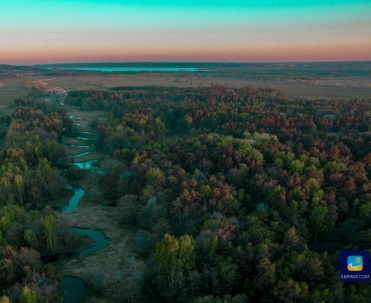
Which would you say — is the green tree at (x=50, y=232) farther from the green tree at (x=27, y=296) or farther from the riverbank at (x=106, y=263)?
the green tree at (x=27, y=296)

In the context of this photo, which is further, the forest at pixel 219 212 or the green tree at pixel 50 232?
the green tree at pixel 50 232

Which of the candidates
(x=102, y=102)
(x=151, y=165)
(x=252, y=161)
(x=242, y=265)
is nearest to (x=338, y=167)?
(x=252, y=161)

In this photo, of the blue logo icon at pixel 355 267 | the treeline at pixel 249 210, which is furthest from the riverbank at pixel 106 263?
the blue logo icon at pixel 355 267

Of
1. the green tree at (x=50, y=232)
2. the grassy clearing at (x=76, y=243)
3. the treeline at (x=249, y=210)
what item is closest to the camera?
the treeline at (x=249, y=210)

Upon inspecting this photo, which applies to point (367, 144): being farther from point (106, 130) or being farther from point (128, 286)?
Answer: point (106, 130)

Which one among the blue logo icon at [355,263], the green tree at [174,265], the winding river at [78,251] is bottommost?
the winding river at [78,251]

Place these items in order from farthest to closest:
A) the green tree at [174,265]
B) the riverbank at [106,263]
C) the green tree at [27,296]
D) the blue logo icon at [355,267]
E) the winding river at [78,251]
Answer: the riverbank at [106,263] → the winding river at [78,251] → the green tree at [174,265] → the blue logo icon at [355,267] → the green tree at [27,296]

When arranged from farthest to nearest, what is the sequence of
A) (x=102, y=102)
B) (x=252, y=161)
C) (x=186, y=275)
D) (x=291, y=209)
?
(x=102, y=102), (x=252, y=161), (x=291, y=209), (x=186, y=275)

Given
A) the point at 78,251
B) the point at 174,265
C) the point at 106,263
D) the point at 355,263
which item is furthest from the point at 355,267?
the point at 78,251
